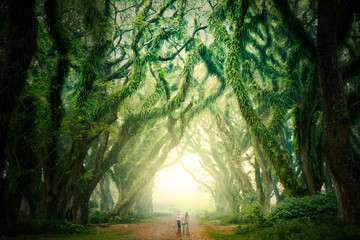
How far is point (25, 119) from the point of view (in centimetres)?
642

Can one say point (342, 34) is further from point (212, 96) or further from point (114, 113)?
point (114, 113)

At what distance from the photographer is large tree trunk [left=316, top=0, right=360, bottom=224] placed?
5066 millimetres

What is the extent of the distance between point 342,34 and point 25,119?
1125 cm

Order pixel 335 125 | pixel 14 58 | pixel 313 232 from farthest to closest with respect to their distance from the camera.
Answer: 1. pixel 335 125
2. pixel 14 58
3. pixel 313 232

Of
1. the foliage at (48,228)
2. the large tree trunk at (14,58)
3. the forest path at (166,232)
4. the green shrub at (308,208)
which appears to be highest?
the large tree trunk at (14,58)

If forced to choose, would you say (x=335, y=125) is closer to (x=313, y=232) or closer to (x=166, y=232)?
(x=313, y=232)

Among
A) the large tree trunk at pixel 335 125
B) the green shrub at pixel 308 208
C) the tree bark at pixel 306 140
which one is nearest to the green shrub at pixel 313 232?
the green shrub at pixel 308 208

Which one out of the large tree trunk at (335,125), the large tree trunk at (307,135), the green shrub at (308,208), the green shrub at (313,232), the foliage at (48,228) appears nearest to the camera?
the green shrub at (313,232)

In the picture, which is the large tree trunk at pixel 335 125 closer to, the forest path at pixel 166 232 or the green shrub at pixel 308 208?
the green shrub at pixel 308 208

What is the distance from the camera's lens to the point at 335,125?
535 cm

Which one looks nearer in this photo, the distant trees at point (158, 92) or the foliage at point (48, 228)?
the distant trees at point (158, 92)

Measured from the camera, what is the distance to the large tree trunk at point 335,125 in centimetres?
507

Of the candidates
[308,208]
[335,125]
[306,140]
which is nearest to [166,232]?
[308,208]

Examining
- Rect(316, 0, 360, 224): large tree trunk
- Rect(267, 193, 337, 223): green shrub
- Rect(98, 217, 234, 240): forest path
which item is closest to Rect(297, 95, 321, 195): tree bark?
Rect(267, 193, 337, 223): green shrub
